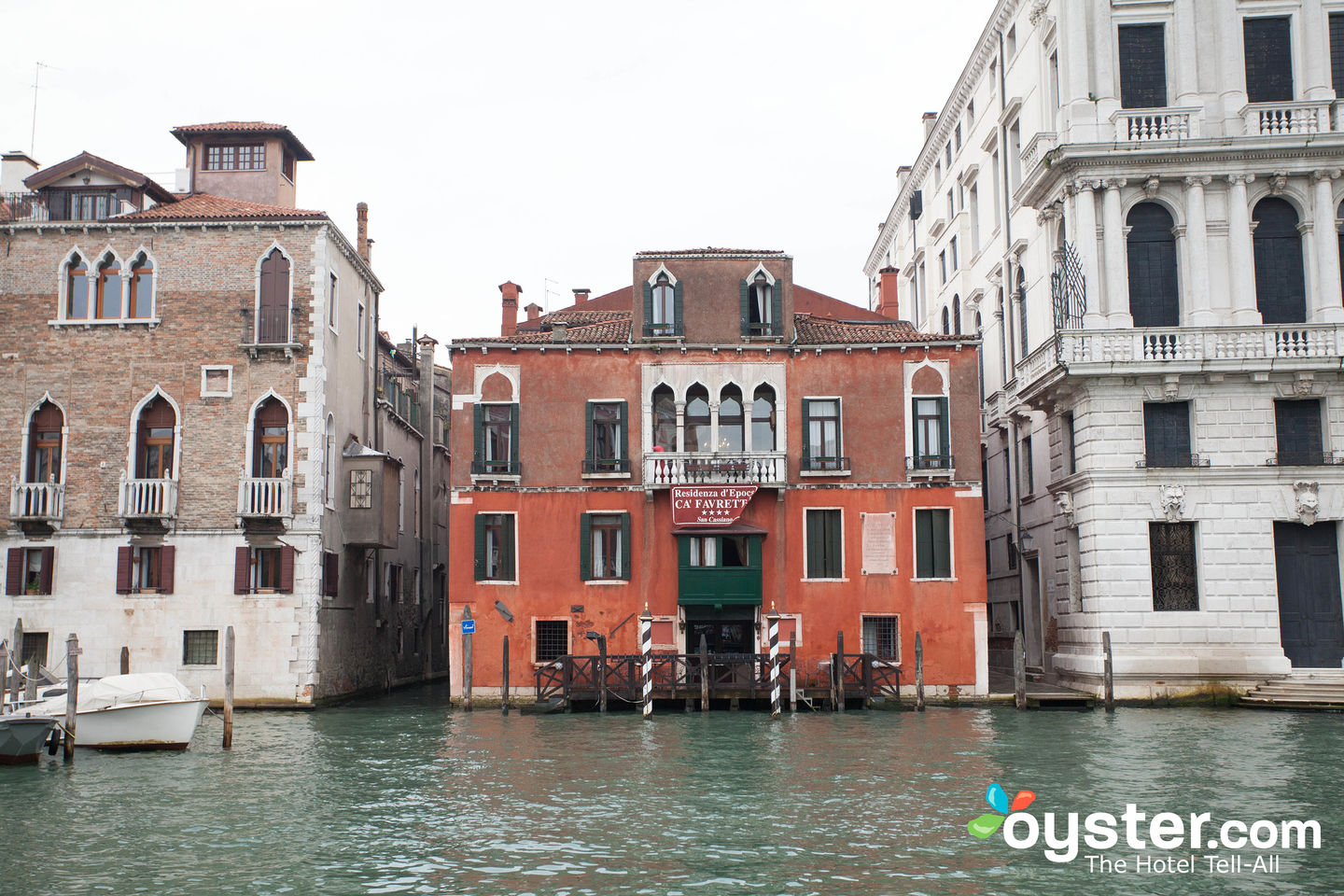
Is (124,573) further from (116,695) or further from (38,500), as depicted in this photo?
(116,695)

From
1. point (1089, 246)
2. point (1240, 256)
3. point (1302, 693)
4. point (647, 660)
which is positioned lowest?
point (1302, 693)

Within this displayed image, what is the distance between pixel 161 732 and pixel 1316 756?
18.0 m

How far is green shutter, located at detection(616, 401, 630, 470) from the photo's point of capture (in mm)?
29109

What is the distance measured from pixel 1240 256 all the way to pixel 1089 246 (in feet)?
10.4

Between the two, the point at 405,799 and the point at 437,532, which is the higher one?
the point at 437,532

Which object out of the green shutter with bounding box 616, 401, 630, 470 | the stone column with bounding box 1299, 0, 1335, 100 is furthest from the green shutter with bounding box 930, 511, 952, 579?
the stone column with bounding box 1299, 0, 1335, 100

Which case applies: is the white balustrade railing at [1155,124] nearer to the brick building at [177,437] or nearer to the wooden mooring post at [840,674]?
the wooden mooring post at [840,674]

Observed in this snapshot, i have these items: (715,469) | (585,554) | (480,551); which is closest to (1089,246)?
(715,469)

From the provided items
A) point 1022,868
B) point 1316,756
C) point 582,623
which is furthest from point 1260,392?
point 1022,868

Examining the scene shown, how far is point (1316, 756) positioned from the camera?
715 inches

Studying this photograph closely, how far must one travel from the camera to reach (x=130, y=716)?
66.4 feet

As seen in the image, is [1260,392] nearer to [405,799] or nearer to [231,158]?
[405,799]

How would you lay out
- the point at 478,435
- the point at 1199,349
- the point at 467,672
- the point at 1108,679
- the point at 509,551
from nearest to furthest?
the point at 1108,679 < the point at 1199,349 < the point at 467,672 < the point at 509,551 < the point at 478,435

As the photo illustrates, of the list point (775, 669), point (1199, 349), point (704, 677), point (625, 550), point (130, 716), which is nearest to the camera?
point (130, 716)
